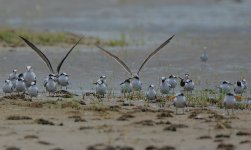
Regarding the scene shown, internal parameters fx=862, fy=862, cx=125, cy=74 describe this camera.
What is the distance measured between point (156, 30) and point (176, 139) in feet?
54.5

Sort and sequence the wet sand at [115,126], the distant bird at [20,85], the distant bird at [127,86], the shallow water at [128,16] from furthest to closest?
the shallow water at [128,16] < the distant bird at [127,86] < the distant bird at [20,85] < the wet sand at [115,126]

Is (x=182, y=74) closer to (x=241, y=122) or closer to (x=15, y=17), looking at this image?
(x=241, y=122)

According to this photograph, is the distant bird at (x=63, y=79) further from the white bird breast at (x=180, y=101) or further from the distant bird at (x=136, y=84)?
the white bird breast at (x=180, y=101)

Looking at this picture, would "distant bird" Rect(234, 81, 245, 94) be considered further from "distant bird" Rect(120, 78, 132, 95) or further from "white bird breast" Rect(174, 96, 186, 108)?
"white bird breast" Rect(174, 96, 186, 108)

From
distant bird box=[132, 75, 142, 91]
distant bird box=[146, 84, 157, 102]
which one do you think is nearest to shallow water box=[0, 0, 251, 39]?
distant bird box=[132, 75, 142, 91]

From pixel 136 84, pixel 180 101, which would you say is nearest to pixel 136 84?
pixel 136 84

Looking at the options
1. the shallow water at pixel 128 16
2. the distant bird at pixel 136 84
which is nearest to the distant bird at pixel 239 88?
the distant bird at pixel 136 84

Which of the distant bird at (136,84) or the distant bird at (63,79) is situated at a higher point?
the distant bird at (63,79)

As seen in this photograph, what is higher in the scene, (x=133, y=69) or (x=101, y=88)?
(x=133, y=69)

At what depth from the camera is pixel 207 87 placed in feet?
49.1

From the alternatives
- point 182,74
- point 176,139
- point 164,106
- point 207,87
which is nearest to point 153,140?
point 176,139

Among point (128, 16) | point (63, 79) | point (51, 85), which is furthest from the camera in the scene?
point (128, 16)

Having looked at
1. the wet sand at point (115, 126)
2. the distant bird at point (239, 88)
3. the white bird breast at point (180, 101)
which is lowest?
the wet sand at point (115, 126)

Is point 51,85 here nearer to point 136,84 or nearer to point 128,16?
point 136,84
